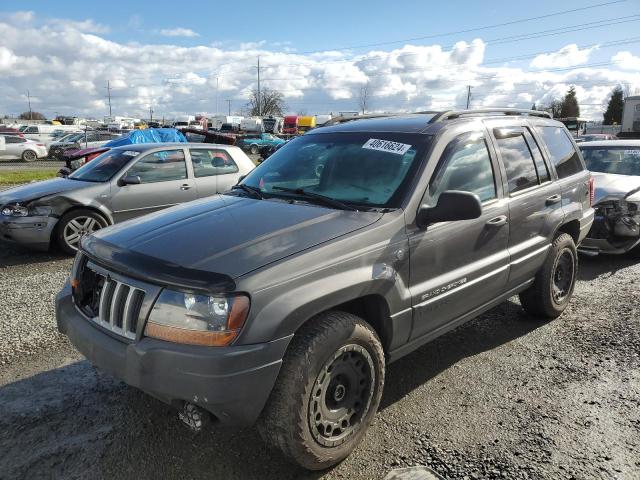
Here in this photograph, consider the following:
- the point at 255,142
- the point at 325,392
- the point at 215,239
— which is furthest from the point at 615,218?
the point at 255,142

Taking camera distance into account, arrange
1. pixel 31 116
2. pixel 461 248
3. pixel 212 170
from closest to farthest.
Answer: pixel 461 248
pixel 212 170
pixel 31 116

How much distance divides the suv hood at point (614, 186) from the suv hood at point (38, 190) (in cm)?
691

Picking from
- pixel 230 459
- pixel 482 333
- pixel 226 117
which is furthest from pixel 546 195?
pixel 226 117

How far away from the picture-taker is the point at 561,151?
468 cm

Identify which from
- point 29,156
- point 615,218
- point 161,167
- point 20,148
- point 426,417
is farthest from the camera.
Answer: point 29,156

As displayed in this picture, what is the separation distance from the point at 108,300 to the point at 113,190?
5045 mm

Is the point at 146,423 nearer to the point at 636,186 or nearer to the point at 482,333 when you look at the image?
the point at 482,333

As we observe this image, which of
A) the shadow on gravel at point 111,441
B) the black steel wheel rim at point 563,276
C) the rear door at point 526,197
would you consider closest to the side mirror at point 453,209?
the rear door at point 526,197

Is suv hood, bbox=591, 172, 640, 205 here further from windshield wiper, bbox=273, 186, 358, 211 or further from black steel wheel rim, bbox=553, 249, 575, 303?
windshield wiper, bbox=273, 186, 358, 211

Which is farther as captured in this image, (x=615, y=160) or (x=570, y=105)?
(x=570, y=105)

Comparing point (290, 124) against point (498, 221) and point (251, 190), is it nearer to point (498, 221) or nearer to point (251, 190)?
point (251, 190)

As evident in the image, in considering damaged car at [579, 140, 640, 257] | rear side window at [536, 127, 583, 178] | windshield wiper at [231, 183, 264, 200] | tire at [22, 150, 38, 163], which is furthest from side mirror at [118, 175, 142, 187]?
tire at [22, 150, 38, 163]

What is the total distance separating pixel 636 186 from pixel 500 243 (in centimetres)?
432

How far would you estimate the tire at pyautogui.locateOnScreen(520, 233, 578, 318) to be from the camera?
173 inches
